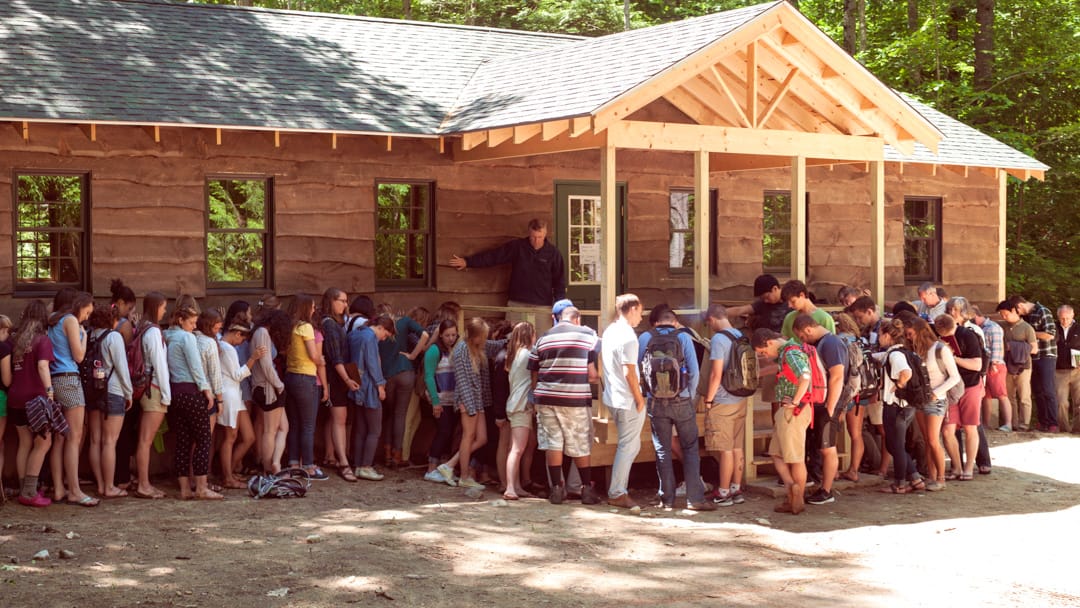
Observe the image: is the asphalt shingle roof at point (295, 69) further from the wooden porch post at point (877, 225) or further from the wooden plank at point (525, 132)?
the wooden porch post at point (877, 225)

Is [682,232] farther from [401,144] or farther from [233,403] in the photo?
[233,403]

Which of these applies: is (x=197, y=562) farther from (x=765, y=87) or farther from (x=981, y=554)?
(x=765, y=87)

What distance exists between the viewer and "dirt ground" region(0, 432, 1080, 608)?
337 inches

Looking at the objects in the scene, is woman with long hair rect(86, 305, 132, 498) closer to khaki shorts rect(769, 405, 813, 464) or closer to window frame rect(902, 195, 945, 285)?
khaki shorts rect(769, 405, 813, 464)

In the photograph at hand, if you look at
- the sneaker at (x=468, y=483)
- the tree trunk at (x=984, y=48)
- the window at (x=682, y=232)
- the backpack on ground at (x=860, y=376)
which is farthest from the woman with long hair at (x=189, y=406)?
the tree trunk at (x=984, y=48)

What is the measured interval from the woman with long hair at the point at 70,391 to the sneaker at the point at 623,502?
16.2 ft

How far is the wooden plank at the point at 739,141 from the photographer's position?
12750 mm

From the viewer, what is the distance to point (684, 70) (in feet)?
41.9

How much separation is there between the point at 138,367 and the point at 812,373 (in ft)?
A: 21.3

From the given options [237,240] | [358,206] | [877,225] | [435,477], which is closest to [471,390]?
[435,477]

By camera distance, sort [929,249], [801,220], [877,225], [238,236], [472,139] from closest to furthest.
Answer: [801,220], [472,139], [877,225], [238,236], [929,249]

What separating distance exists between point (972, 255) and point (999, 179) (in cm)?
139

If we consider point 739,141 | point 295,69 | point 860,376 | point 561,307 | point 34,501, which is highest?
point 295,69

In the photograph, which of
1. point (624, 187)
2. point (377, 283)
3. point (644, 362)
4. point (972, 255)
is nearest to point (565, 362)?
point (644, 362)
